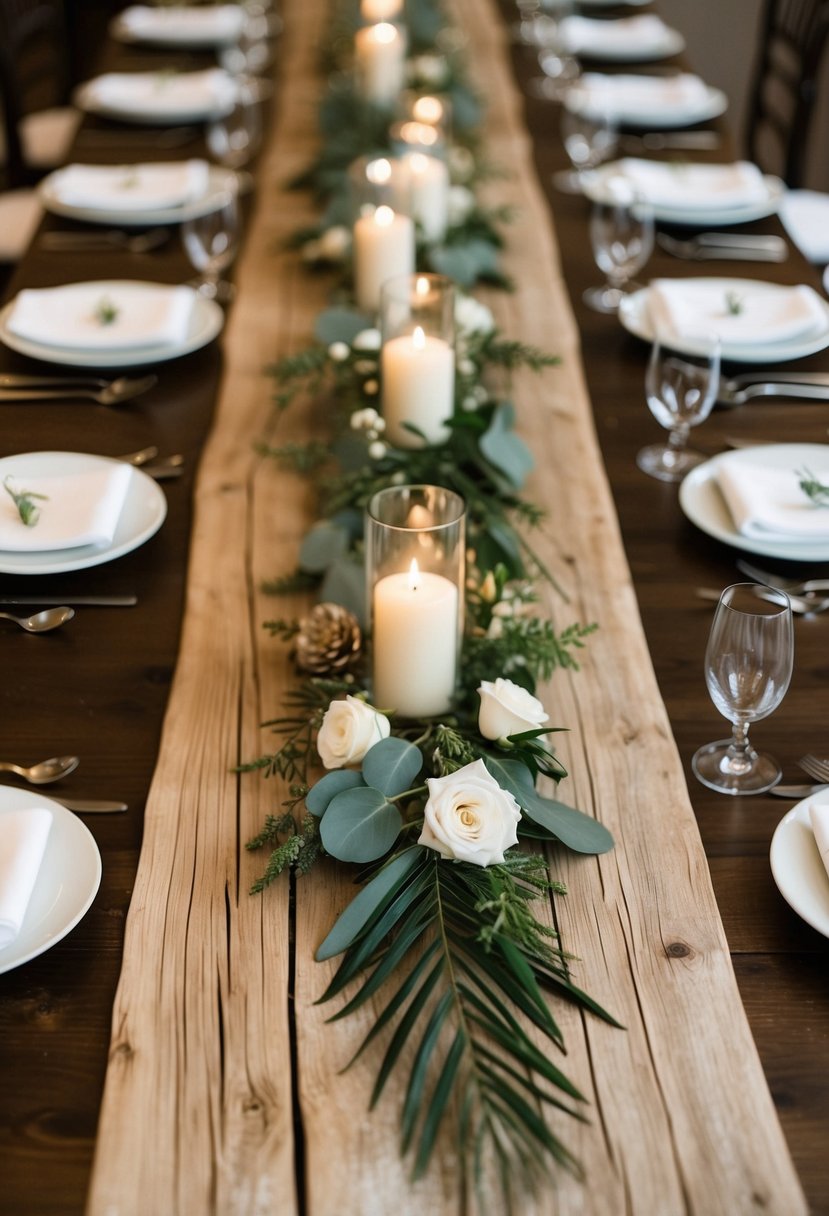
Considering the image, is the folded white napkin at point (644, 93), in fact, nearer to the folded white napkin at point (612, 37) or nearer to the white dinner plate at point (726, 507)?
the folded white napkin at point (612, 37)

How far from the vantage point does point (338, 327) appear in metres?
1.82

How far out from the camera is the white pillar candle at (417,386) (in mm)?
1582

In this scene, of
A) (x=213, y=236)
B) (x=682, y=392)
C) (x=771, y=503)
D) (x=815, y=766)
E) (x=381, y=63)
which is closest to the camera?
(x=815, y=766)

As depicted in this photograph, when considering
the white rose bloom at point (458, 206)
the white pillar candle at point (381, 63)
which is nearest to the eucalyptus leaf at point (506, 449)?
the white rose bloom at point (458, 206)

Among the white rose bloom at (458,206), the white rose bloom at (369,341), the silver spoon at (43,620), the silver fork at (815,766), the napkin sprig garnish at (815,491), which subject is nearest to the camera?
the silver fork at (815,766)

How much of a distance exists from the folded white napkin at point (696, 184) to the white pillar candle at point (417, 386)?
2.89ft

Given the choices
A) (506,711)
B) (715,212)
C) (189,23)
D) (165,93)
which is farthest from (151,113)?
(506,711)

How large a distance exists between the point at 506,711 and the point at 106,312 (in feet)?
3.48

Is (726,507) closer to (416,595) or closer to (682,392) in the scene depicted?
(682,392)

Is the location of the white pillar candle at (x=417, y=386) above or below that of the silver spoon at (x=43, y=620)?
above

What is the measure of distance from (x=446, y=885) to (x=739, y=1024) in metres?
0.23

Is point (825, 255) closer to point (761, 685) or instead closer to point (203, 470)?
point (203, 470)

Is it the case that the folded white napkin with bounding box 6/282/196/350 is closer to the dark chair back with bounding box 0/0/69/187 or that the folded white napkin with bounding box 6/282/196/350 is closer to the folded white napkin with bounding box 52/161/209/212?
the folded white napkin with bounding box 52/161/209/212

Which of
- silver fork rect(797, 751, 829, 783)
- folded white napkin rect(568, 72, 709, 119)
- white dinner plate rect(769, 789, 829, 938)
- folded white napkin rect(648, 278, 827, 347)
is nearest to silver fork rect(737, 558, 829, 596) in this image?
silver fork rect(797, 751, 829, 783)
